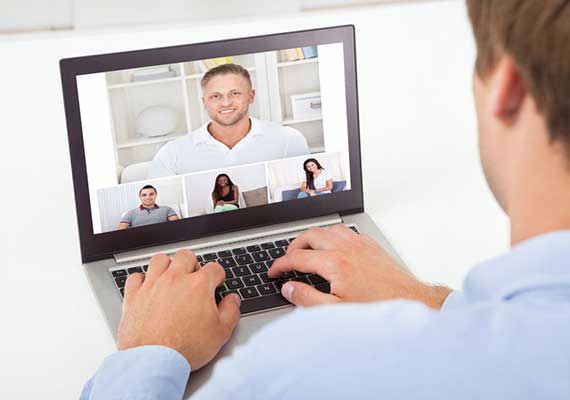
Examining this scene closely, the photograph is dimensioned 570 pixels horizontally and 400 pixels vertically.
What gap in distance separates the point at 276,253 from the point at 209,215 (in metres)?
0.11

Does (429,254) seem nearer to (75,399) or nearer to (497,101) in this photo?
(75,399)

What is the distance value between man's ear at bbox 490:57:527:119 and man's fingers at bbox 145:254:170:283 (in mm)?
531

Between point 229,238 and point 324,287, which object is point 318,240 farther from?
point 229,238

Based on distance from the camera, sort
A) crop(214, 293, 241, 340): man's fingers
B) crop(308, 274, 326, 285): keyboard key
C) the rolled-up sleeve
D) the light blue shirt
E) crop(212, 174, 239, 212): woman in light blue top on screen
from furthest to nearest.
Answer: crop(212, 174, 239, 212): woman in light blue top on screen < crop(308, 274, 326, 285): keyboard key < crop(214, 293, 241, 340): man's fingers < the rolled-up sleeve < the light blue shirt

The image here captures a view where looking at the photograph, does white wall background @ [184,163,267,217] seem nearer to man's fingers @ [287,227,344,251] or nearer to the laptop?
the laptop

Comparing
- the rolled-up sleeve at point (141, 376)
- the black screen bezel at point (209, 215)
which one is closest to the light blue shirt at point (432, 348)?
the rolled-up sleeve at point (141, 376)

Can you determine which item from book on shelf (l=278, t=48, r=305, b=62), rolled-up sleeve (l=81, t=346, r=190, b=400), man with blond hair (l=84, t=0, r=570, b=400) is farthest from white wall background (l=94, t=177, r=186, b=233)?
man with blond hair (l=84, t=0, r=570, b=400)

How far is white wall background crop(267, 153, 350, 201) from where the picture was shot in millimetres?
1213

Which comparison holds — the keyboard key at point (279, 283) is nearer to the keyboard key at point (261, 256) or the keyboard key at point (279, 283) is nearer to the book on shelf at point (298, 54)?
the keyboard key at point (261, 256)

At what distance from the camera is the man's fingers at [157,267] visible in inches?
40.6

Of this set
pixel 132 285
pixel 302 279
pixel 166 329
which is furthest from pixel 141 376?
pixel 302 279

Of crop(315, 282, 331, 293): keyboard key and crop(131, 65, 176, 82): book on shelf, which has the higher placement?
crop(131, 65, 176, 82): book on shelf

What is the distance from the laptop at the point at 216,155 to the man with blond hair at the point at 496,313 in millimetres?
491

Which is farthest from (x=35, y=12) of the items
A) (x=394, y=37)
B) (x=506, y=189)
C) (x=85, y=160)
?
(x=506, y=189)
